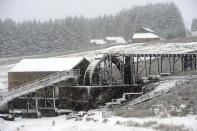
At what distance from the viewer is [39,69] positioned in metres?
47.9

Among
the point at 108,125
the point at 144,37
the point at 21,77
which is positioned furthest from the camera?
the point at 144,37

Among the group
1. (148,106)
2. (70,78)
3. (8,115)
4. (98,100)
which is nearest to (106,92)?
(98,100)

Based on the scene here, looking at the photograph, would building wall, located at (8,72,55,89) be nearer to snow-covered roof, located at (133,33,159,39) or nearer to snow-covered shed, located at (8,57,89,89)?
snow-covered shed, located at (8,57,89,89)

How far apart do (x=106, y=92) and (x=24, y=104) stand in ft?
36.5

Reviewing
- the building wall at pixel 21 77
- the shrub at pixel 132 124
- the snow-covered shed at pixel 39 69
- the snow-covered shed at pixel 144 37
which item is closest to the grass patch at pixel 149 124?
the shrub at pixel 132 124

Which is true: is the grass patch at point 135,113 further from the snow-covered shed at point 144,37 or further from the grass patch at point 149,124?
the snow-covered shed at point 144,37

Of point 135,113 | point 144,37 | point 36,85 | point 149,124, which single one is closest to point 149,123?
point 149,124

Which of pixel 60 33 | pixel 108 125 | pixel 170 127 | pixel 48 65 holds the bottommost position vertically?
pixel 108 125

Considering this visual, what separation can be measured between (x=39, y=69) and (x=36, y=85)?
11.2 feet

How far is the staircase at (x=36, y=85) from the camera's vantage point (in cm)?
4468

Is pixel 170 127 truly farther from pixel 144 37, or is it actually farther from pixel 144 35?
pixel 144 35

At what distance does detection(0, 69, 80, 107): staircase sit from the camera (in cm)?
4468

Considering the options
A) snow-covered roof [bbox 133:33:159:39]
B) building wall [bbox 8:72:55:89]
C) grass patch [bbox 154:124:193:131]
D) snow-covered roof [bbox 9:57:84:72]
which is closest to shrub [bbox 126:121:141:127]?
grass patch [bbox 154:124:193:131]

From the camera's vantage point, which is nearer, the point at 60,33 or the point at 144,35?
the point at 144,35
